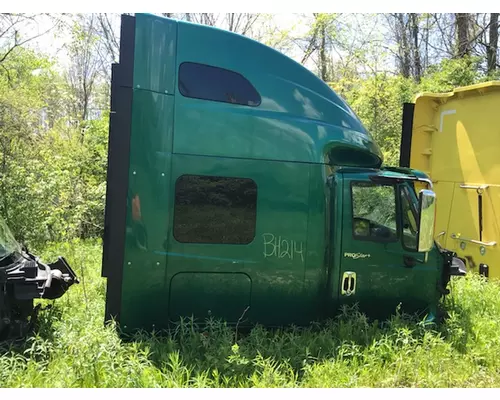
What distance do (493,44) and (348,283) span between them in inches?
537

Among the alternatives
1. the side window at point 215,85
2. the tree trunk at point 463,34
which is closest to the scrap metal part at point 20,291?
the side window at point 215,85

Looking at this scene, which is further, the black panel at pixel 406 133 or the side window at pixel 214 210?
the black panel at pixel 406 133

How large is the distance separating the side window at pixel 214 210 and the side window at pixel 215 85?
2.41ft

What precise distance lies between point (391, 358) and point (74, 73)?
20825mm

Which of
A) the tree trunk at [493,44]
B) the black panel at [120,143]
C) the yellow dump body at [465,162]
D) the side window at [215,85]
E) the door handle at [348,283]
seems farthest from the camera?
the tree trunk at [493,44]

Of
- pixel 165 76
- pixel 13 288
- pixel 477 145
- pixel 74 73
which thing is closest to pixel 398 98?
pixel 477 145

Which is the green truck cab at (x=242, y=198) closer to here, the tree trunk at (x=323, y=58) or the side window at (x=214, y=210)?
the side window at (x=214, y=210)

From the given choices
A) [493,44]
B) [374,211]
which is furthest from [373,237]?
[493,44]

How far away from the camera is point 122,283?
3725 millimetres

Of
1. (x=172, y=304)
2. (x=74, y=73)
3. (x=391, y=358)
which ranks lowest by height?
(x=391, y=358)

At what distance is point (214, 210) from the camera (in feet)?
12.8

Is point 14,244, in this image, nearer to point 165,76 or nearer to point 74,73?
point 165,76

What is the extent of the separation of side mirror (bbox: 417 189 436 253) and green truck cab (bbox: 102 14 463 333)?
1 cm

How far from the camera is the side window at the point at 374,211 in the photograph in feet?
13.6
